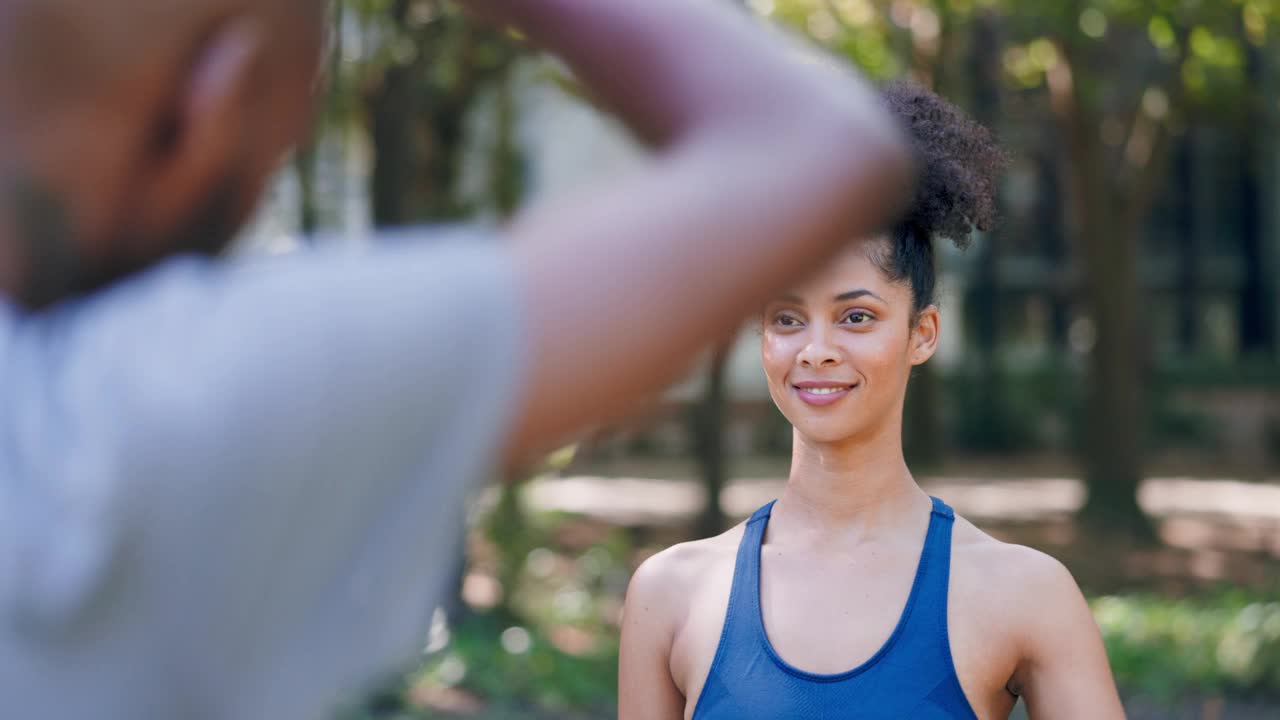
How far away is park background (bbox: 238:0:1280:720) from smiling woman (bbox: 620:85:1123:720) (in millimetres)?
299

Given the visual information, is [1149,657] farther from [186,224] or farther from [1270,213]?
[1270,213]

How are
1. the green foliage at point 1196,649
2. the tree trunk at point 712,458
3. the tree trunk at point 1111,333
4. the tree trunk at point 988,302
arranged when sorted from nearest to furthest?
1. the green foliage at point 1196,649
2. the tree trunk at point 712,458
3. the tree trunk at point 1111,333
4. the tree trunk at point 988,302

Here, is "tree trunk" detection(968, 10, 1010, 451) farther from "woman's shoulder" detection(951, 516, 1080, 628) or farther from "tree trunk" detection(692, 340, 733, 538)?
"woman's shoulder" detection(951, 516, 1080, 628)

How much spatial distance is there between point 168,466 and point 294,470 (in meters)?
0.07

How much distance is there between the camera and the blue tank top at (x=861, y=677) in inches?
90.3

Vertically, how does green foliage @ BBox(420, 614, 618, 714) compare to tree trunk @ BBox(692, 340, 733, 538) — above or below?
below

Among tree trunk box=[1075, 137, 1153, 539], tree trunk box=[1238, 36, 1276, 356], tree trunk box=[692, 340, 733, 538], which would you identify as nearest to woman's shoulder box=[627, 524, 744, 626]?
tree trunk box=[692, 340, 733, 538]

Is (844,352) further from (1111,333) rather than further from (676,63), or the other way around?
(1111,333)

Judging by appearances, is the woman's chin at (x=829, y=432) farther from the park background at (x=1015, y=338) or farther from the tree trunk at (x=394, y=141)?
the tree trunk at (x=394, y=141)

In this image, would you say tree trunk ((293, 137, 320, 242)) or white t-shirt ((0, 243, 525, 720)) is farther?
tree trunk ((293, 137, 320, 242))

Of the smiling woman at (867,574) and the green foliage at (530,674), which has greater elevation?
the smiling woman at (867,574)

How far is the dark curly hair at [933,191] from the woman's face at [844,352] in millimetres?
37

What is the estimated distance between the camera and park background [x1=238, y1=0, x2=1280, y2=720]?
779cm

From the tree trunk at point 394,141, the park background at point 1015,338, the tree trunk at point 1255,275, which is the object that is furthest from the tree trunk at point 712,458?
the tree trunk at point 1255,275
